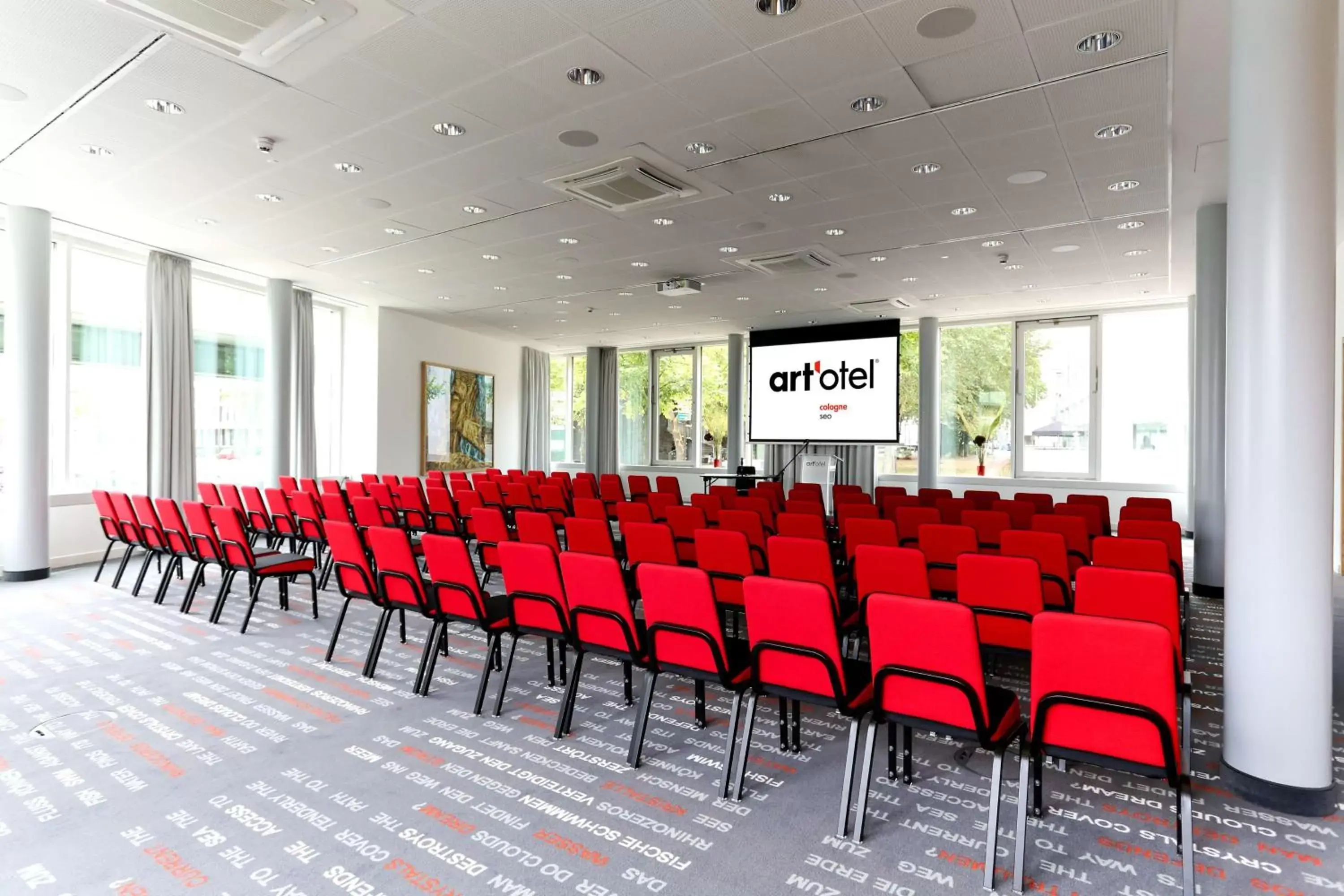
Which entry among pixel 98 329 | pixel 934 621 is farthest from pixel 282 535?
pixel 934 621

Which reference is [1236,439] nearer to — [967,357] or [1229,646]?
[1229,646]

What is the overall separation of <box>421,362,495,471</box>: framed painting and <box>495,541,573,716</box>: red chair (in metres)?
10.2

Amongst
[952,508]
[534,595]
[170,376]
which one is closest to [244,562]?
→ [534,595]

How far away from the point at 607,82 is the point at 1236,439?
12.9 feet

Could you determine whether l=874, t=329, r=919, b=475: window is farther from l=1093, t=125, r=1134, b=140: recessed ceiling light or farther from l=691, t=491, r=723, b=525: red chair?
l=1093, t=125, r=1134, b=140: recessed ceiling light

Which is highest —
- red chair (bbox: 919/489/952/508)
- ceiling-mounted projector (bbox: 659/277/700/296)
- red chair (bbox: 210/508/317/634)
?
ceiling-mounted projector (bbox: 659/277/700/296)

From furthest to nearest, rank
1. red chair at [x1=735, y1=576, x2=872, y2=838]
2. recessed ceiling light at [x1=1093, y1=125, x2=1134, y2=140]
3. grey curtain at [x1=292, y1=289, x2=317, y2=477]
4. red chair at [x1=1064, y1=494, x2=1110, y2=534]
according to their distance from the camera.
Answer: grey curtain at [x1=292, y1=289, x2=317, y2=477] < red chair at [x1=1064, y1=494, x2=1110, y2=534] < recessed ceiling light at [x1=1093, y1=125, x2=1134, y2=140] < red chair at [x1=735, y1=576, x2=872, y2=838]

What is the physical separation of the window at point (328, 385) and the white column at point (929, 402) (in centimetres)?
1036

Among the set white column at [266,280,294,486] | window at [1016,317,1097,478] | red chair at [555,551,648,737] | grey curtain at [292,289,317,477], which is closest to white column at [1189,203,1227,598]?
window at [1016,317,1097,478]

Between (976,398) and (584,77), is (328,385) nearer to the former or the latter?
(584,77)

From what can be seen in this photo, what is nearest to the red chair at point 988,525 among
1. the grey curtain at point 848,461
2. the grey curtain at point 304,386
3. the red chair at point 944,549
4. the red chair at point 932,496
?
the red chair at point 944,549

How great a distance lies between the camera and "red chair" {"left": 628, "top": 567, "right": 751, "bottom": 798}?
3.08m

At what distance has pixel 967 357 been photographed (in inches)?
539

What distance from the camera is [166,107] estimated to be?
5.00 m
